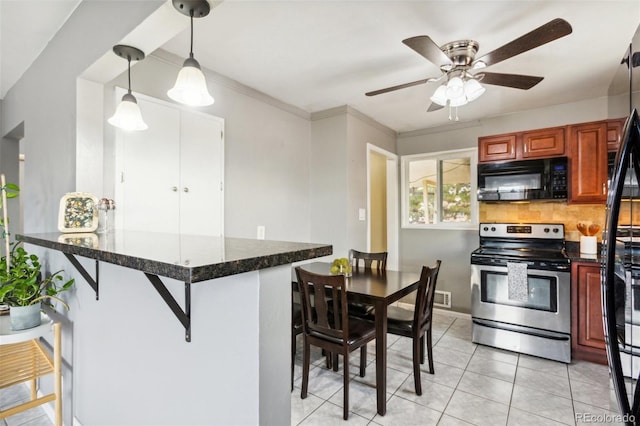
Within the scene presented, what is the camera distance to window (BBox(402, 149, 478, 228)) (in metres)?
4.06

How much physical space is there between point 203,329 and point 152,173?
1654mm

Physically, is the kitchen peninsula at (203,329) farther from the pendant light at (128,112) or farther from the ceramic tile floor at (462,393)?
the ceramic tile floor at (462,393)

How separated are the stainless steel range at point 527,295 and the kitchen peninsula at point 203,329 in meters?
2.62

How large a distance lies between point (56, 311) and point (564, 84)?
4333 millimetres

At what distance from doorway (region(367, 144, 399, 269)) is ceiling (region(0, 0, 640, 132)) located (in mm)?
1463

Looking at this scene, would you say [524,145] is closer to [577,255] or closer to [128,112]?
[577,255]

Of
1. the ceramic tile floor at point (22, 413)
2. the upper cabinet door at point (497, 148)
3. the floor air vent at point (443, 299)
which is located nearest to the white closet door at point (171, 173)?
the ceramic tile floor at point (22, 413)

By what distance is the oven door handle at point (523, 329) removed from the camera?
273cm

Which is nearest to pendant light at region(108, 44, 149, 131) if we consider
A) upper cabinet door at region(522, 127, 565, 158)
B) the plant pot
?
the plant pot

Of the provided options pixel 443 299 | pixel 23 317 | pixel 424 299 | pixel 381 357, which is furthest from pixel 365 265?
pixel 23 317

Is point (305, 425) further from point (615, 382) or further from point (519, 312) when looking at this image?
point (519, 312)

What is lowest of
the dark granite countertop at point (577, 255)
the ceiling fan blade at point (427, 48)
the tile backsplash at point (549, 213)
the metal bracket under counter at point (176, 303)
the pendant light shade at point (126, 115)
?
the dark granite countertop at point (577, 255)

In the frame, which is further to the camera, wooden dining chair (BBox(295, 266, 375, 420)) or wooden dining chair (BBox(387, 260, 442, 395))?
wooden dining chair (BBox(387, 260, 442, 395))

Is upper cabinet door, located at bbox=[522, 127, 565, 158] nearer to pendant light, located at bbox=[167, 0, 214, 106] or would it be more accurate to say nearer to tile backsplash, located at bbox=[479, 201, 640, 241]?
tile backsplash, located at bbox=[479, 201, 640, 241]
